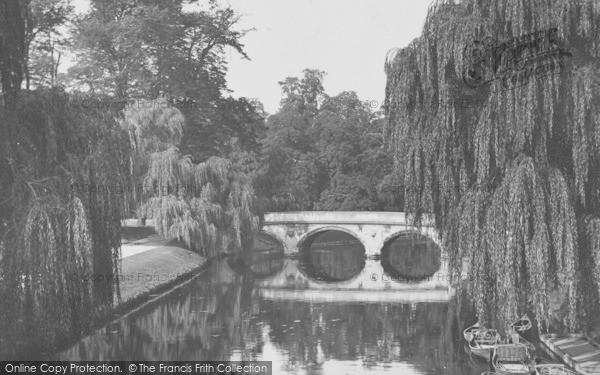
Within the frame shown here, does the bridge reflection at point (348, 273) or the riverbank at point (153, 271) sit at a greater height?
the riverbank at point (153, 271)

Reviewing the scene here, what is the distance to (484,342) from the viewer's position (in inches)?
776

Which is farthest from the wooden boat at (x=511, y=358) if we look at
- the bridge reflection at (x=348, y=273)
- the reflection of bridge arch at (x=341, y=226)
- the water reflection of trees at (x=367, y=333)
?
the reflection of bridge arch at (x=341, y=226)

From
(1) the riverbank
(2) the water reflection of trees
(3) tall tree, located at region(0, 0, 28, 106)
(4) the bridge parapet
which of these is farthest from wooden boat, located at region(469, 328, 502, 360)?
(4) the bridge parapet

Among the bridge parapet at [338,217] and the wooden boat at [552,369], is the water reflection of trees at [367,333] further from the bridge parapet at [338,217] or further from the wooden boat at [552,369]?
the bridge parapet at [338,217]

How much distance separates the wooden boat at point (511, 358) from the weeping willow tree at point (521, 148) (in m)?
0.84

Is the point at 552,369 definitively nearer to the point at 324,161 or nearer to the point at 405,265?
the point at 405,265

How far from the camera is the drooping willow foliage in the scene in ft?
49.8

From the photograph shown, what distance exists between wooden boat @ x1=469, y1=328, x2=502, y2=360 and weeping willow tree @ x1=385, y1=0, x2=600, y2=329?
5.24 ft

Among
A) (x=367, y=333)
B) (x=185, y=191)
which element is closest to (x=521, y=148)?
(x=367, y=333)

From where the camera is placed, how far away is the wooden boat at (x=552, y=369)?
15.9m

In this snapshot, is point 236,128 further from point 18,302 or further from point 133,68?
point 18,302

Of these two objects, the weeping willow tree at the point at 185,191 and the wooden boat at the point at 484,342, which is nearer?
the wooden boat at the point at 484,342

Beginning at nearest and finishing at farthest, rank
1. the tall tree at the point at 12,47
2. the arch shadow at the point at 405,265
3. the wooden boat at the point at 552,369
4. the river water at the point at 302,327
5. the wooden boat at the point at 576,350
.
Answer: the tall tree at the point at 12,47 < the wooden boat at the point at 552,369 < the wooden boat at the point at 576,350 < the river water at the point at 302,327 < the arch shadow at the point at 405,265

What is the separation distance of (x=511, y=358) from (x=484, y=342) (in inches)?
86.3
